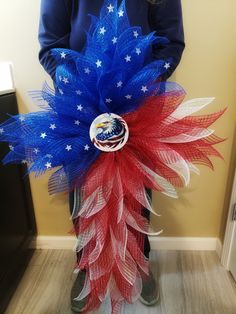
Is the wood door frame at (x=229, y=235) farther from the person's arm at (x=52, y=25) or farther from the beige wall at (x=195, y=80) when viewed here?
the person's arm at (x=52, y=25)

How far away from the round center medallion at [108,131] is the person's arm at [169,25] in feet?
1.08

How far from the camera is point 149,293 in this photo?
1028mm

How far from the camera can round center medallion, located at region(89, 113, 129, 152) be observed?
58cm

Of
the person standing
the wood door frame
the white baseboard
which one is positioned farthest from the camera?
the white baseboard

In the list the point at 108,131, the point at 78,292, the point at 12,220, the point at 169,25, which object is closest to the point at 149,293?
the point at 78,292

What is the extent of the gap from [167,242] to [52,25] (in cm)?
102

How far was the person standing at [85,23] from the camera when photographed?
0.79 meters

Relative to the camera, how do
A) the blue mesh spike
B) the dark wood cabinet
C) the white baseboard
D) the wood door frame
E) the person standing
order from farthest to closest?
1. the white baseboard
2. the wood door frame
3. the dark wood cabinet
4. the person standing
5. the blue mesh spike

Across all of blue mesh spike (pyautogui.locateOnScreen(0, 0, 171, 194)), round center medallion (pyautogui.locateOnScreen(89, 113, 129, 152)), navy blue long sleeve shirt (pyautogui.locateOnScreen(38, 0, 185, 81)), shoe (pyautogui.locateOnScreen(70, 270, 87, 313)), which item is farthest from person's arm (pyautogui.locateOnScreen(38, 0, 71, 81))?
shoe (pyautogui.locateOnScreen(70, 270, 87, 313))

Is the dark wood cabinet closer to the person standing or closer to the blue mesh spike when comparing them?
the person standing

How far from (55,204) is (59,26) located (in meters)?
0.75

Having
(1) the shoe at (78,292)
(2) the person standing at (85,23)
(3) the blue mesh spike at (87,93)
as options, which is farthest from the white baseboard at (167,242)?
(3) the blue mesh spike at (87,93)

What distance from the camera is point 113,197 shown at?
2.02 feet

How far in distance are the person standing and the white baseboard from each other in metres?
0.54
